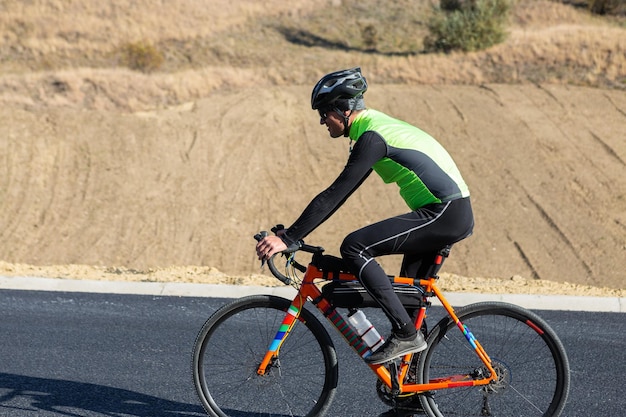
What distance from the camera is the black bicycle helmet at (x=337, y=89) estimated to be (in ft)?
14.5

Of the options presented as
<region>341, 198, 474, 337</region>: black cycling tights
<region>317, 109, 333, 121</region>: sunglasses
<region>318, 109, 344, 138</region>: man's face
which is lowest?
<region>341, 198, 474, 337</region>: black cycling tights

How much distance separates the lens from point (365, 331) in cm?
464

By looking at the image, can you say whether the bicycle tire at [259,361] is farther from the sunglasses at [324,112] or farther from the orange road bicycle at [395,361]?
the sunglasses at [324,112]

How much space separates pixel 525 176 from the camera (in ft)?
60.8

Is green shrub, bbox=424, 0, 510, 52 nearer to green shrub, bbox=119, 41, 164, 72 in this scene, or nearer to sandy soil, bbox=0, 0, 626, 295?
sandy soil, bbox=0, 0, 626, 295

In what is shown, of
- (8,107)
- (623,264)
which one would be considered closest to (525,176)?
(623,264)

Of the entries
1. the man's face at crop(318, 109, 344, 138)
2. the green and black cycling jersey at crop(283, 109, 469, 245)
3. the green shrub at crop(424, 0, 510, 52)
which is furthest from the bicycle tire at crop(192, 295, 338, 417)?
→ the green shrub at crop(424, 0, 510, 52)

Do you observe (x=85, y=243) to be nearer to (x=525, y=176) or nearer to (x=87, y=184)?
(x=87, y=184)

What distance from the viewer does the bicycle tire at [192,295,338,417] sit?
4.69 m

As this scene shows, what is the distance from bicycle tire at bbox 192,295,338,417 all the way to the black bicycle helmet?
1114 millimetres

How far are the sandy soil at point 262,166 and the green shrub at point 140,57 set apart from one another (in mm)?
4069

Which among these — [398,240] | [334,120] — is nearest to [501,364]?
[398,240]

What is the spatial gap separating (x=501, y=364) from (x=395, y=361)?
0.61m

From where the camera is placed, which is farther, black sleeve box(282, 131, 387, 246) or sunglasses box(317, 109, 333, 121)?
sunglasses box(317, 109, 333, 121)
